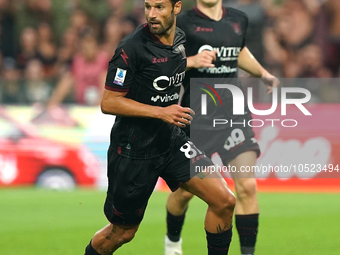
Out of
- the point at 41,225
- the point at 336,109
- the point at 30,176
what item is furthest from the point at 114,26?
the point at 41,225

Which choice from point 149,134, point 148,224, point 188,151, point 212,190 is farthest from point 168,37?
point 148,224

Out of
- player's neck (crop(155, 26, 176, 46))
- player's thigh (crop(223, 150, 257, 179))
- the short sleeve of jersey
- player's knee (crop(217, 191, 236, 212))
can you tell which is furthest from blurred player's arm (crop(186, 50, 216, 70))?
player's knee (crop(217, 191, 236, 212))

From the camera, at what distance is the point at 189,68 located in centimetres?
561

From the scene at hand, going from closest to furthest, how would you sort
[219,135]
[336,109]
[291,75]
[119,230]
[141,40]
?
1. [141,40]
2. [119,230]
3. [219,135]
4. [336,109]
5. [291,75]

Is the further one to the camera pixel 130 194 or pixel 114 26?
pixel 114 26

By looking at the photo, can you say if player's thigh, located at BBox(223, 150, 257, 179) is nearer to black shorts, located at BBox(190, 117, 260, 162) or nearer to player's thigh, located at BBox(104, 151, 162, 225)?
black shorts, located at BBox(190, 117, 260, 162)

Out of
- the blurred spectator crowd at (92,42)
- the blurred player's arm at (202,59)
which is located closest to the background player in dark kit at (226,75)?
the blurred player's arm at (202,59)

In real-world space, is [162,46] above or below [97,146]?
above

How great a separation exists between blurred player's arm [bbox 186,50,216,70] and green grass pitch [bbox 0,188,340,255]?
1.97 meters

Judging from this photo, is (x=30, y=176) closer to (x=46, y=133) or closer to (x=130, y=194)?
(x=46, y=133)

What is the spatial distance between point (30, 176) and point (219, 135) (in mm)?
5692

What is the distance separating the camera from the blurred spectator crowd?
10688 millimetres

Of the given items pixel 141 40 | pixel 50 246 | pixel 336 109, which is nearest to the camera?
pixel 141 40

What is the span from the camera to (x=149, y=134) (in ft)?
15.9
